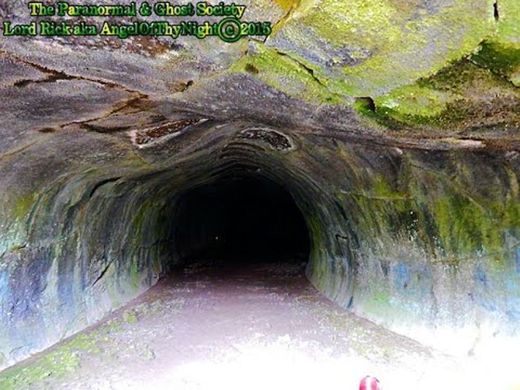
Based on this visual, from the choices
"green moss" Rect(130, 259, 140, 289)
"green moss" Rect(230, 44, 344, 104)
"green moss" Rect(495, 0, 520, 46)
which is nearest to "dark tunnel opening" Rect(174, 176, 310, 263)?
"green moss" Rect(130, 259, 140, 289)

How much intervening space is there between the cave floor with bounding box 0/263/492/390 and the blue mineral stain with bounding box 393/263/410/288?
0.59m

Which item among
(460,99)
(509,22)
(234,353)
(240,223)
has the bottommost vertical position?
(234,353)

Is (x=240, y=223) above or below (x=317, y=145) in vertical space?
below

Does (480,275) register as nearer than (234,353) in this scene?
Yes

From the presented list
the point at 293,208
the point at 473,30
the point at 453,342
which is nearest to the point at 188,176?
the point at 453,342

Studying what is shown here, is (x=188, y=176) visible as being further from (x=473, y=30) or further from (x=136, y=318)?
(x=473, y=30)

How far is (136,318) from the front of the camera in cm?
676

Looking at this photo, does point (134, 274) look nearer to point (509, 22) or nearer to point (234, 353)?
point (234, 353)

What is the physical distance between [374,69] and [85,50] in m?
1.84

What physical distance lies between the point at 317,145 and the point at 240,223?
1511 centimetres

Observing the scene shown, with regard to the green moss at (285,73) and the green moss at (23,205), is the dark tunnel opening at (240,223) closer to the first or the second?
the green moss at (23,205)

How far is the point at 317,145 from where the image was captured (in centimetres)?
545

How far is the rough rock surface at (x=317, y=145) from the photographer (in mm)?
2803

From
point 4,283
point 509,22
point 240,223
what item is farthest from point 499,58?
point 240,223
